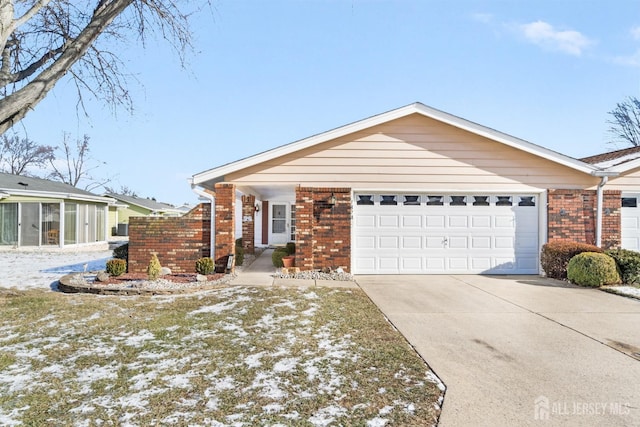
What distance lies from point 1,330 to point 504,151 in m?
11.2

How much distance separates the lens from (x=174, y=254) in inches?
387

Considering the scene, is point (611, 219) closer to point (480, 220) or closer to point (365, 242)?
point (480, 220)

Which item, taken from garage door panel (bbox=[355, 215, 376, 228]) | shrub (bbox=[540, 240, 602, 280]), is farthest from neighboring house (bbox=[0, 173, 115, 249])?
shrub (bbox=[540, 240, 602, 280])

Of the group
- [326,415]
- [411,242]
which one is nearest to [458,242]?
[411,242]

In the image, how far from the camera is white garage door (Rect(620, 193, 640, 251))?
403 inches

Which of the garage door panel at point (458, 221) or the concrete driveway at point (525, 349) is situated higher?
the garage door panel at point (458, 221)

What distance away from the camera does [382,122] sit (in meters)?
9.73

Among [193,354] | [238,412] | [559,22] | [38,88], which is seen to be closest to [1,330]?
[193,354]

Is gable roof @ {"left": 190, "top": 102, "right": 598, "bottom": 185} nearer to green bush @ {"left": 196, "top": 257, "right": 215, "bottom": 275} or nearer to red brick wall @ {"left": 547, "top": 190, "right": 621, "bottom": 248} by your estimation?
red brick wall @ {"left": 547, "top": 190, "right": 621, "bottom": 248}

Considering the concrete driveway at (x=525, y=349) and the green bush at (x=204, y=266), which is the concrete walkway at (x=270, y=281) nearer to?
the green bush at (x=204, y=266)

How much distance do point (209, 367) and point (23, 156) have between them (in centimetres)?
4688

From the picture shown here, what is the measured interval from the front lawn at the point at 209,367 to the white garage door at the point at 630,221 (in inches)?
338

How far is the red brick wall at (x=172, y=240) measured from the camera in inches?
384

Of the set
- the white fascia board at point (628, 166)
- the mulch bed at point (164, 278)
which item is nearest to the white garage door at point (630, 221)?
the white fascia board at point (628, 166)
